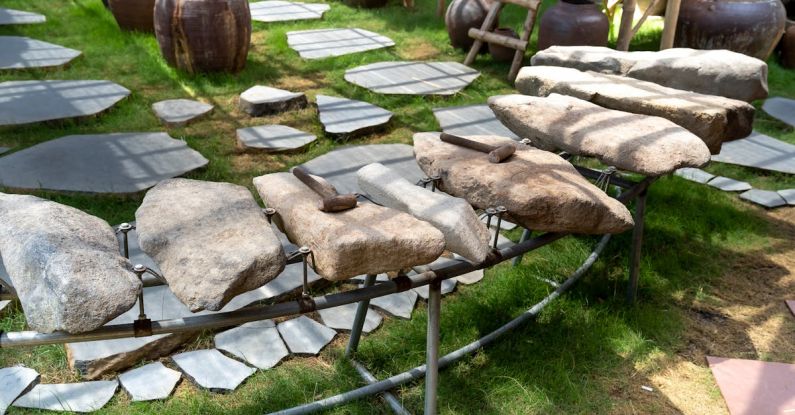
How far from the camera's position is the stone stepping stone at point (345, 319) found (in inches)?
135

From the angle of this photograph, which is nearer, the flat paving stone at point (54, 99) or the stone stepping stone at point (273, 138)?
→ the stone stepping stone at point (273, 138)

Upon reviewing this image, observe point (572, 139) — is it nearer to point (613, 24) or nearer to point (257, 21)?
point (613, 24)

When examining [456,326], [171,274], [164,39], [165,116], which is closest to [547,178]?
[456,326]

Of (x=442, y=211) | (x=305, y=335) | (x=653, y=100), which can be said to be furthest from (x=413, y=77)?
(x=442, y=211)

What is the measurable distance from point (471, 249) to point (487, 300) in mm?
1374

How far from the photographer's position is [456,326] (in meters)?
3.44

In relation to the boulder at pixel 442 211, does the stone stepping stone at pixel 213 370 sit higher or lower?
lower

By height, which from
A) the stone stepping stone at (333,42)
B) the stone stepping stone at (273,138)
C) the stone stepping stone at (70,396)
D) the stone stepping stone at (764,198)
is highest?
the stone stepping stone at (333,42)

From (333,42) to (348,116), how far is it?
249 centimetres

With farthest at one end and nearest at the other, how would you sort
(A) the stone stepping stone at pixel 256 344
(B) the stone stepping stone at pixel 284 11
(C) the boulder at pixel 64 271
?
1. (B) the stone stepping stone at pixel 284 11
2. (A) the stone stepping stone at pixel 256 344
3. (C) the boulder at pixel 64 271

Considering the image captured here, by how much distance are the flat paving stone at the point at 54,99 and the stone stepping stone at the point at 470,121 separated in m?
2.64

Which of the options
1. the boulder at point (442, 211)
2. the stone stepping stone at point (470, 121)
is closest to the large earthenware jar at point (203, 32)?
the stone stepping stone at point (470, 121)

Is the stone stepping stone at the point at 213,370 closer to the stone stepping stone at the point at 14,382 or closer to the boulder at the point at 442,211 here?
the stone stepping stone at the point at 14,382

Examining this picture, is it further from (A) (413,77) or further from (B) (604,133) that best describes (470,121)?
(B) (604,133)
